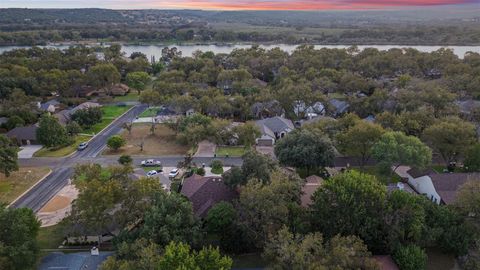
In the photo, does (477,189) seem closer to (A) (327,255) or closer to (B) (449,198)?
(B) (449,198)

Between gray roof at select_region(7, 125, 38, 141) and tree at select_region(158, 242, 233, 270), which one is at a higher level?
tree at select_region(158, 242, 233, 270)

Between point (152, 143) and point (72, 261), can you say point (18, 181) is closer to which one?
point (152, 143)

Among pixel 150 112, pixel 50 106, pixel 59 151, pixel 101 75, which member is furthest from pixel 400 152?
pixel 101 75

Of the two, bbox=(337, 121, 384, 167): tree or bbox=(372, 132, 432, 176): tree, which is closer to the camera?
bbox=(372, 132, 432, 176): tree

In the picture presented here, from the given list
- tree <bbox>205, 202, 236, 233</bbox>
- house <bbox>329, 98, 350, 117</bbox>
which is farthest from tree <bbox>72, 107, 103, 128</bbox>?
tree <bbox>205, 202, 236, 233</bbox>

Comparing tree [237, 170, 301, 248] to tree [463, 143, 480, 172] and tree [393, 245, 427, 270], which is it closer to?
tree [393, 245, 427, 270]

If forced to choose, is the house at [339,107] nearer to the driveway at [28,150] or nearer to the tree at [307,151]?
the tree at [307,151]

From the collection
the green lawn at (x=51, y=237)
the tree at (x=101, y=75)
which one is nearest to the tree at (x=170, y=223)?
the green lawn at (x=51, y=237)
